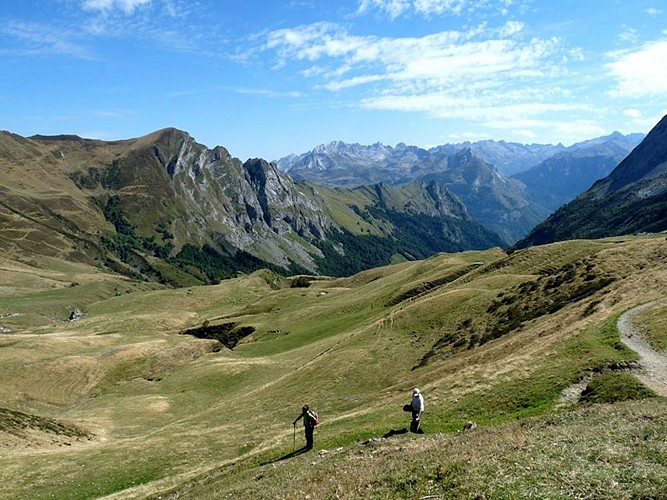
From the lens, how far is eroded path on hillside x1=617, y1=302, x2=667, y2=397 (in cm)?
3219

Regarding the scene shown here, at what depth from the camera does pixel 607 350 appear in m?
39.1

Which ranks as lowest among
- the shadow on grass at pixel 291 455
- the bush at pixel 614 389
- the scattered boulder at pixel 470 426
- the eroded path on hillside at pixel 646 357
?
the shadow on grass at pixel 291 455

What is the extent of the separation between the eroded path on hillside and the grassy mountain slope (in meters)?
1.07

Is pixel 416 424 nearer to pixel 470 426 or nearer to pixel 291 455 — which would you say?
pixel 470 426

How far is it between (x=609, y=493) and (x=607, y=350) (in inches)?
1005

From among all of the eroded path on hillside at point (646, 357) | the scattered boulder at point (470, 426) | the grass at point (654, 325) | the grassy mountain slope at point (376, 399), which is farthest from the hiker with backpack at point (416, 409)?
the grass at point (654, 325)

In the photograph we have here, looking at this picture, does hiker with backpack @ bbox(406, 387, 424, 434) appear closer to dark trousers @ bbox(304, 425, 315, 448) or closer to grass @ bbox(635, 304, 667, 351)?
dark trousers @ bbox(304, 425, 315, 448)

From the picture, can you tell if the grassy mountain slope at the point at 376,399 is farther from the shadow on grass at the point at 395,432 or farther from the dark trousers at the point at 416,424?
the dark trousers at the point at 416,424

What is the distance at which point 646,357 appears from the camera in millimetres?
36406

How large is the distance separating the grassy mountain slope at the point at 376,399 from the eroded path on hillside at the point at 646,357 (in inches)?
42.2

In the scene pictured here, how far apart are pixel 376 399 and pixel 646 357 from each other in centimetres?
2634

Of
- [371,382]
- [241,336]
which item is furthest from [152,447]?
[241,336]

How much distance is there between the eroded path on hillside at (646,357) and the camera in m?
32.2

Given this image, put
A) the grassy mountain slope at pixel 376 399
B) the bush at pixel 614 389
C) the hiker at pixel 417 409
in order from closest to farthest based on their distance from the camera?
the grassy mountain slope at pixel 376 399 < the bush at pixel 614 389 < the hiker at pixel 417 409
